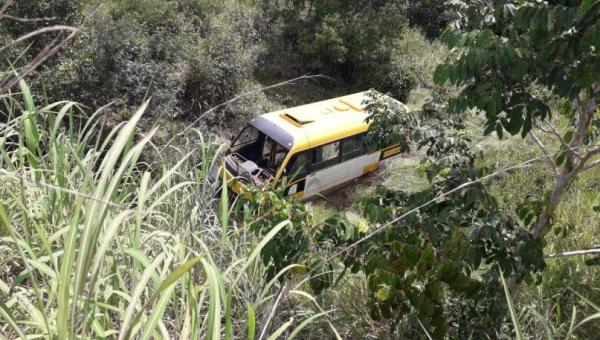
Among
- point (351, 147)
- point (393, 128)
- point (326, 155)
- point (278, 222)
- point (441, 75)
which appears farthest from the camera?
point (351, 147)

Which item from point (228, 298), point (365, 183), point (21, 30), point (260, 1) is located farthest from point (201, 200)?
point (260, 1)

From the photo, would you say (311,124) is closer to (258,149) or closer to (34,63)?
(258,149)

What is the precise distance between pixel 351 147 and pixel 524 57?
19.5 feet

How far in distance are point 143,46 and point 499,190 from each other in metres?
6.33

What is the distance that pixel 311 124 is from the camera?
23.5 feet

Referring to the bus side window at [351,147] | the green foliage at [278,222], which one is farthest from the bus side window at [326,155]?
the green foliage at [278,222]

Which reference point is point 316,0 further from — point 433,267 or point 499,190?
point 433,267

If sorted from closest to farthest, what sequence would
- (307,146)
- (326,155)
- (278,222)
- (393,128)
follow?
(278,222) < (393,128) < (307,146) < (326,155)

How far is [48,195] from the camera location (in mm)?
1979

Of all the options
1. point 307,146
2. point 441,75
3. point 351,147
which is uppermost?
point 441,75

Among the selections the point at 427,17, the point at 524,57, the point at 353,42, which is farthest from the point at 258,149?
the point at 427,17

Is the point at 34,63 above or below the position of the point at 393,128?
above

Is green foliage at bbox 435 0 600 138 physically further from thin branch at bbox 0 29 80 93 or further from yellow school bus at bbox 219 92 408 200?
yellow school bus at bbox 219 92 408 200

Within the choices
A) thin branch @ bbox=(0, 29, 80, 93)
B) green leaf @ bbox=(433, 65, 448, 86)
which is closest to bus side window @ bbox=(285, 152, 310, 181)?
green leaf @ bbox=(433, 65, 448, 86)
